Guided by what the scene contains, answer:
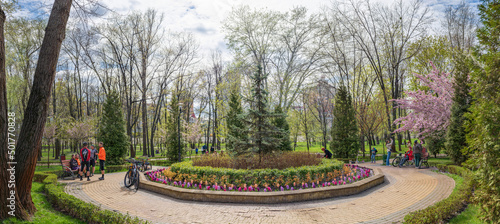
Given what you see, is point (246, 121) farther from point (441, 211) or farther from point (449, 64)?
point (449, 64)

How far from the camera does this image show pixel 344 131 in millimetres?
18672

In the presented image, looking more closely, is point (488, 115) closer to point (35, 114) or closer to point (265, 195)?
point (265, 195)

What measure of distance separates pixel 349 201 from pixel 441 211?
232 cm

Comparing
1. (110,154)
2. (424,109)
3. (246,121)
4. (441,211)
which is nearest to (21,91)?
(110,154)

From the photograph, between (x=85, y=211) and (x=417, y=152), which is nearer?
(x=85, y=211)

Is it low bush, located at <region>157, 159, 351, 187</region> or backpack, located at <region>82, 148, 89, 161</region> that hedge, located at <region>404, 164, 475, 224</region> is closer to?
low bush, located at <region>157, 159, 351, 187</region>

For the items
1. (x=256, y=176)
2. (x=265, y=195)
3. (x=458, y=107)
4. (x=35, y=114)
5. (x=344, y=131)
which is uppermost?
(x=458, y=107)

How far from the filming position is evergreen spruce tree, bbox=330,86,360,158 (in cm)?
1850

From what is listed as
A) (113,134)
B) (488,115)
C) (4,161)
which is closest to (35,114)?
(4,161)

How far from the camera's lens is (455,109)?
12797 mm

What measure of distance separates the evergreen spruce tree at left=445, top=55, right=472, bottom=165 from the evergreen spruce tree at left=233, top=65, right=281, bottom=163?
9.44 m

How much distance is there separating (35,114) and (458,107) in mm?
17014

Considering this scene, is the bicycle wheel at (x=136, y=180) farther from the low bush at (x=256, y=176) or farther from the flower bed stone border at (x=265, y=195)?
the flower bed stone border at (x=265, y=195)

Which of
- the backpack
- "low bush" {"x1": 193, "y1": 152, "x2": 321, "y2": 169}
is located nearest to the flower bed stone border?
"low bush" {"x1": 193, "y1": 152, "x2": 321, "y2": 169}
